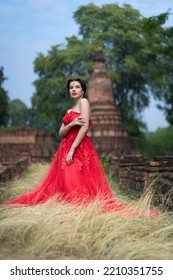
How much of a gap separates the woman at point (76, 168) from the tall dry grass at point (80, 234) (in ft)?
1.33

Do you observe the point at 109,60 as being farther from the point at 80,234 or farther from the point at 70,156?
the point at 80,234

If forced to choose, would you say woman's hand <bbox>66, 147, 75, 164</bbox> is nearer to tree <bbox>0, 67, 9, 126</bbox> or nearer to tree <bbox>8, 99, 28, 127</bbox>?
tree <bbox>0, 67, 9, 126</bbox>

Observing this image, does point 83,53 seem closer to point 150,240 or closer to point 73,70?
point 73,70

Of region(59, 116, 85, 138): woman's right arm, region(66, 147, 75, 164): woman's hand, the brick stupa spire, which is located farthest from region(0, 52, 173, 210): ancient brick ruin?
region(66, 147, 75, 164): woman's hand

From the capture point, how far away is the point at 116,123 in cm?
2612

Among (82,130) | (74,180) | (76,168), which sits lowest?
(74,180)

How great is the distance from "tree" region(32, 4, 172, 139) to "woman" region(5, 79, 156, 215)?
2540 centimetres

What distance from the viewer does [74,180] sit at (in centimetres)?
526

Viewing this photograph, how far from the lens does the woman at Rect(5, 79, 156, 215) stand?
5.27 m

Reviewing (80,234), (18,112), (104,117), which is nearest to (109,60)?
(104,117)

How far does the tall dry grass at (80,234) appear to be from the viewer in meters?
3.78

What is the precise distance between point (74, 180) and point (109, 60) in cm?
2720

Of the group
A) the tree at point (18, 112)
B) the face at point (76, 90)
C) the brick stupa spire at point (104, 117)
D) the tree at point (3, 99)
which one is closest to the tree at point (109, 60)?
the tree at point (3, 99)
